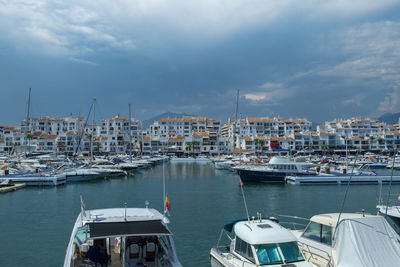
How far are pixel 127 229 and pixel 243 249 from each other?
171 inches

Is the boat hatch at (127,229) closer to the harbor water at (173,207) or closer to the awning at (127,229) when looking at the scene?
the awning at (127,229)

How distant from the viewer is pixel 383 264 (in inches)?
423

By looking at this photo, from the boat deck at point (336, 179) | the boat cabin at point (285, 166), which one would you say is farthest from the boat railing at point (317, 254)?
the boat cabin at point (285, 166)

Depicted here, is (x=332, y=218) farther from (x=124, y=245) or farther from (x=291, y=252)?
(x=124, y=245)

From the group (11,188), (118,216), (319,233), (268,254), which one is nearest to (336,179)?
(319,233)

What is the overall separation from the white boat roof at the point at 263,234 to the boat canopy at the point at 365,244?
5.53ft

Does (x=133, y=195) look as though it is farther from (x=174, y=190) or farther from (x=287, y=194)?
(x=287, y=194)

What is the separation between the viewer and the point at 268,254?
→ 11.3 m

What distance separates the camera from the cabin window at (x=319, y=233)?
13.1 meters

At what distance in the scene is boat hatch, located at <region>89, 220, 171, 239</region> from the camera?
10.4 metres

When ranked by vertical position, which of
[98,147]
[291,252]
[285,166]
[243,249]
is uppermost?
[98,147]

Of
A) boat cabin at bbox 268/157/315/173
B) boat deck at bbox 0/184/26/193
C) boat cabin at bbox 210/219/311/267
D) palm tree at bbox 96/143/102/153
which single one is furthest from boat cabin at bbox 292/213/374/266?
palm tree at bbox 96/143/102/153

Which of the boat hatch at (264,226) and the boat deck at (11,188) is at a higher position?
the boat hatch at (264,226)

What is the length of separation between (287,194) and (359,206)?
348 inches
